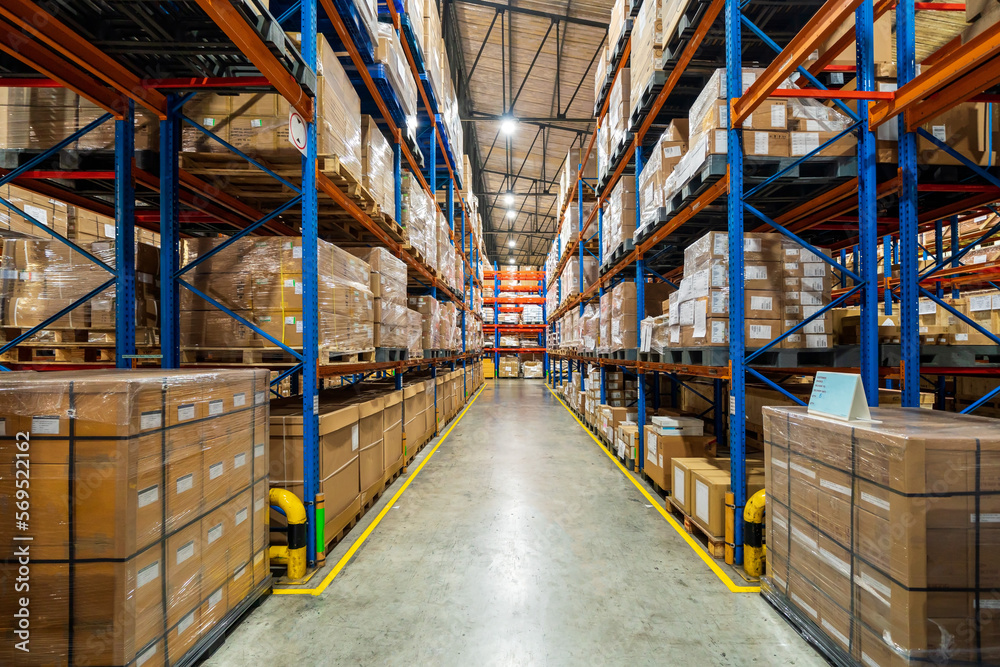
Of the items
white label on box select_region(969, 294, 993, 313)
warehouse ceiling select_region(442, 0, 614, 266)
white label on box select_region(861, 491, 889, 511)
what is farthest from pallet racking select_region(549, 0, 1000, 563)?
warehouse ceiling select_region(442, 0, 614, 266)

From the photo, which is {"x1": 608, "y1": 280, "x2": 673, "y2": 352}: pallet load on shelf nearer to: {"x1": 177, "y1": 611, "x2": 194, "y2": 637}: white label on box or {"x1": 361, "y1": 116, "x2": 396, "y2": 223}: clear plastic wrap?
{"x1": 361, "y1": 116, "x2": 396, "y2": 223}: clear plastic wrap

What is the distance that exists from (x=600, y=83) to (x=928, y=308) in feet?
19.5

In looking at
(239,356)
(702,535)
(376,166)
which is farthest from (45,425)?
(702,535)

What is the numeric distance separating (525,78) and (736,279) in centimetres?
1084

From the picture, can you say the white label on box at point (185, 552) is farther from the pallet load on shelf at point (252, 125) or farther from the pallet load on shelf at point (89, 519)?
the pallet load on shelf at point (252, 125)

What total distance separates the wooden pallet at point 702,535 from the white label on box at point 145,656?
3.45 m

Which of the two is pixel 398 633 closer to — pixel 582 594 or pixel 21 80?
pixel 582 594

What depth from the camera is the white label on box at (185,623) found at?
2064mm

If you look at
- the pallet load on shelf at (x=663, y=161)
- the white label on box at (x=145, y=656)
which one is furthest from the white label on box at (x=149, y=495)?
the pallet load on shelf at (x=663, y=161)

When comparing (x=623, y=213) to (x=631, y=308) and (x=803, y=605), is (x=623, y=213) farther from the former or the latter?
(x=803, y=605)

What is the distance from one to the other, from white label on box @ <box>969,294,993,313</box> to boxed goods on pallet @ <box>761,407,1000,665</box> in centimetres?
439

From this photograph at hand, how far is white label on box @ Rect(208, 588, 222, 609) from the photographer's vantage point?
90.0 inches

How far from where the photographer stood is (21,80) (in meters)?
2.92

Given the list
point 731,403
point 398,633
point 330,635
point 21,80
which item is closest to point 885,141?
point 731,403
